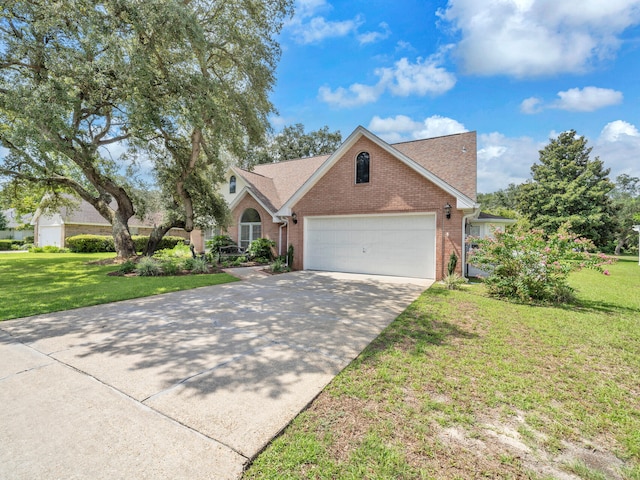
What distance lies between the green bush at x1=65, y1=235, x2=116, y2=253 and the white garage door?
63.3 ft

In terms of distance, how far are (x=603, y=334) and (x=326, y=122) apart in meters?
32.5

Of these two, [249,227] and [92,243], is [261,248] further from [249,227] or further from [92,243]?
[92,243]

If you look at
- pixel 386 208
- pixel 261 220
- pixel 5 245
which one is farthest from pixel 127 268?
pixel 5 245

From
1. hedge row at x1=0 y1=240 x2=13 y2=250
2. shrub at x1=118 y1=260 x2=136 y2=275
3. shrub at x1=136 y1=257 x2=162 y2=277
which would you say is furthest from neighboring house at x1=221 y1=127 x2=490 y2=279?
hedge row at x1=0 y1=240 x2=13 y2=250

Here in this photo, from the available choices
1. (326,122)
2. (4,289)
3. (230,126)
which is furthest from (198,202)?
(326,122)

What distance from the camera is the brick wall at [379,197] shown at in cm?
1090

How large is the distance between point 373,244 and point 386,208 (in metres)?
1.66

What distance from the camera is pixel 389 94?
16.2 m

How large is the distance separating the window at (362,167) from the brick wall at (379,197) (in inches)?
7.0

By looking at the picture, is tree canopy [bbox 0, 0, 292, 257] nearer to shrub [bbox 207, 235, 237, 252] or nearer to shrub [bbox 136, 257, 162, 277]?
shrub [bbox 207, 235, 237, 252]

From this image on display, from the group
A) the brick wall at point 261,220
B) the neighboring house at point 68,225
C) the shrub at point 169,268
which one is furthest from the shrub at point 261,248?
the neighboring house at point 68,225

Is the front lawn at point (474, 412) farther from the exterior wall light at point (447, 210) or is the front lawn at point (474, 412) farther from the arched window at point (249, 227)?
the arched window at point (249, 227)

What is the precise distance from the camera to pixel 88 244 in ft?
75.0

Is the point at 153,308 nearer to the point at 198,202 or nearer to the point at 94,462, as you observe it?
the point at 94,462
